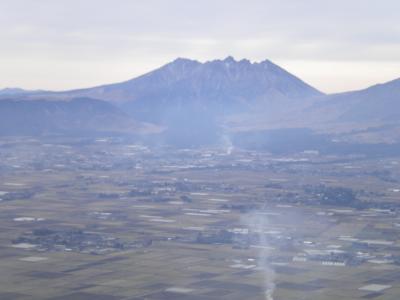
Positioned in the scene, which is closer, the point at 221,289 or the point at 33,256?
the point at 221,289

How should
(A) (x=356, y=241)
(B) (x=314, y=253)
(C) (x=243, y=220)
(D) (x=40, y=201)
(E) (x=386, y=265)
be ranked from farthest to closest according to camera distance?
(D) (x=40, y=201), (C) (x=243, y=220), (A) (x=356, y=241), (B) (x=314, y=253), (E) (x=386, y=265)

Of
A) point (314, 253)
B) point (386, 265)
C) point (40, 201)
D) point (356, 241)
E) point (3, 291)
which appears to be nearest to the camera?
point (3, 291)

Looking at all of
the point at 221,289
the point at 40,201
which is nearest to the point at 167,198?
the point at 40,201

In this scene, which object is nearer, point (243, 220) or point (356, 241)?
point (356, 241)

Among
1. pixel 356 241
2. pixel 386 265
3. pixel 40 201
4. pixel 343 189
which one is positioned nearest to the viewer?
pixel 386 265

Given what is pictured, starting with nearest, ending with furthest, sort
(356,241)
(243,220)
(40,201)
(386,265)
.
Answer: (386,265)
(356,241)
(243,220)
(40,201)

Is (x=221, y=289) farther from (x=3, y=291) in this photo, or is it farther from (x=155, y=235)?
(x=155, y=235)

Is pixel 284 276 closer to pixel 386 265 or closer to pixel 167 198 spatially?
pixel 386 265

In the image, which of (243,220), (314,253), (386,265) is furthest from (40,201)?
(386,265)
